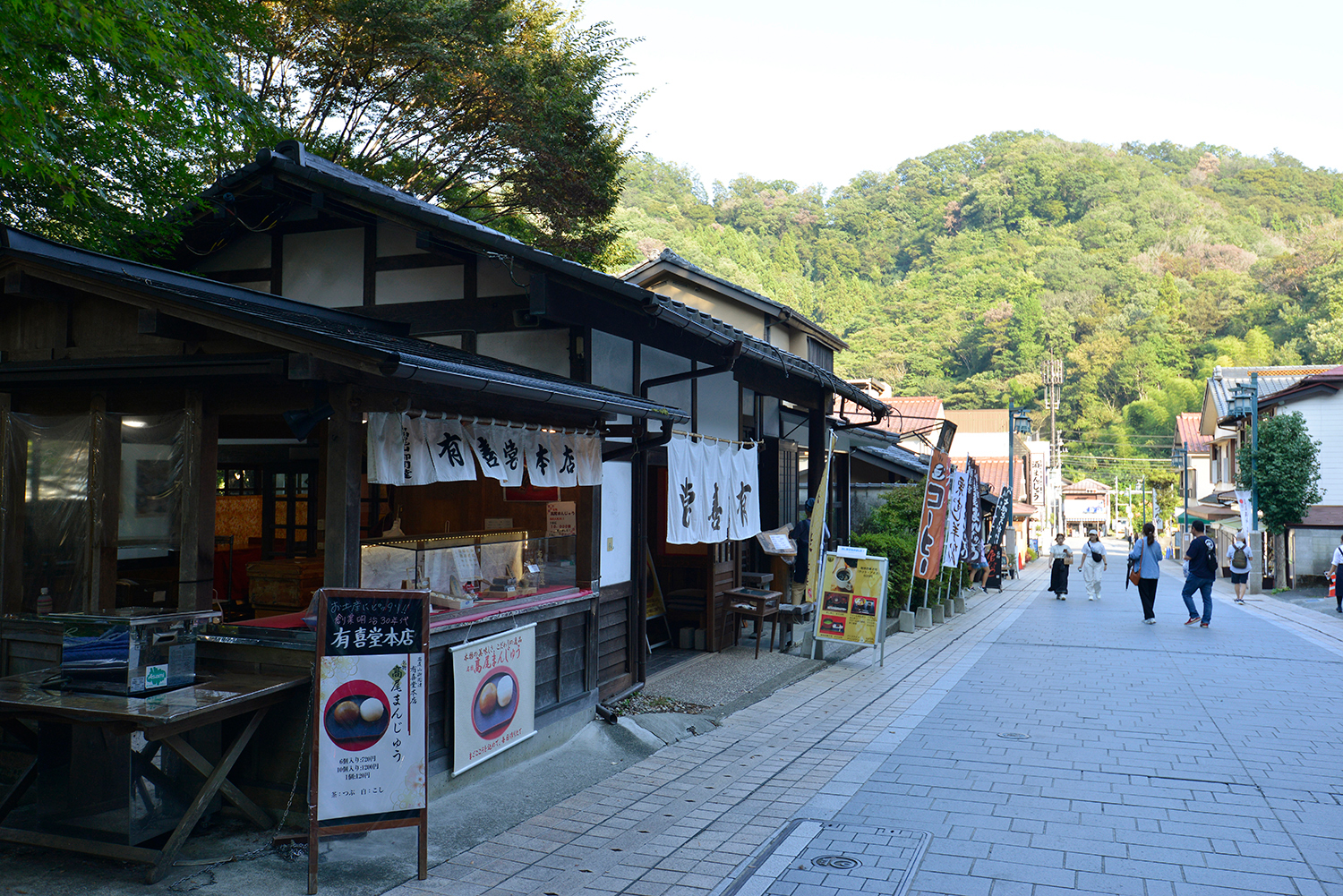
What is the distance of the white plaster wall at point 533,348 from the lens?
872cm

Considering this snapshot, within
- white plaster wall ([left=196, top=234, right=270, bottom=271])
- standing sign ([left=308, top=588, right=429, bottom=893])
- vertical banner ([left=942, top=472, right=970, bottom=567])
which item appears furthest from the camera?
vertical banner ([left=942, top=472, right=970, bottom=567])

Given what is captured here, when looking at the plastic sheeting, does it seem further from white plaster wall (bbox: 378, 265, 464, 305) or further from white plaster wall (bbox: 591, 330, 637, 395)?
white plaster wall (bbox: 591, 330, 637, 395)

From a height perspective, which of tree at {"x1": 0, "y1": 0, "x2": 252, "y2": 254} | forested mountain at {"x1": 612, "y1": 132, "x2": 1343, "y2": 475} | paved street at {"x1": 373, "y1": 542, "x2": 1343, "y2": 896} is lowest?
paved street at {"x1": 373, "y1": 542, "x2": 1343, "y2": 896}

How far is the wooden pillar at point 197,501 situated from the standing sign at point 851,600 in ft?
27.2

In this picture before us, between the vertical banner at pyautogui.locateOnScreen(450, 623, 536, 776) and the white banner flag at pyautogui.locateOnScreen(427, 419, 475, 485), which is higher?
the white banner flag at pyautogui.locateOnScreen(427, 419, 475, 485)

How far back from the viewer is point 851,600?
490 inches

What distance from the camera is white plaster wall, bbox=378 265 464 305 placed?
343 inches

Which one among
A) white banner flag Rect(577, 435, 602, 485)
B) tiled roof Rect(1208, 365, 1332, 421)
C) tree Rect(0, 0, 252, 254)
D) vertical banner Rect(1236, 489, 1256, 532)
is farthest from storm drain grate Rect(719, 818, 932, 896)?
tiled roof Rect(1208, 365, 1332, 421)

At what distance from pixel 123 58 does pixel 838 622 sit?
10624 millimetres

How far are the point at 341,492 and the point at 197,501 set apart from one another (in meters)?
1.29

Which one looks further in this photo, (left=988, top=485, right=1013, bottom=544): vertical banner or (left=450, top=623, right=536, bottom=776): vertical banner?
(left=988, top=485, right=1013, bottom=544): vertical banner

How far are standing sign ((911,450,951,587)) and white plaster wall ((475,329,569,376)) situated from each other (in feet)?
25.3

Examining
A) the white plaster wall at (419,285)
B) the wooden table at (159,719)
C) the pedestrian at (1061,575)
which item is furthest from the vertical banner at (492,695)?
the pedestrian at (1061,575)

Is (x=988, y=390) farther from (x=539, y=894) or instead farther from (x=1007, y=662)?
(x=539, y=894)
